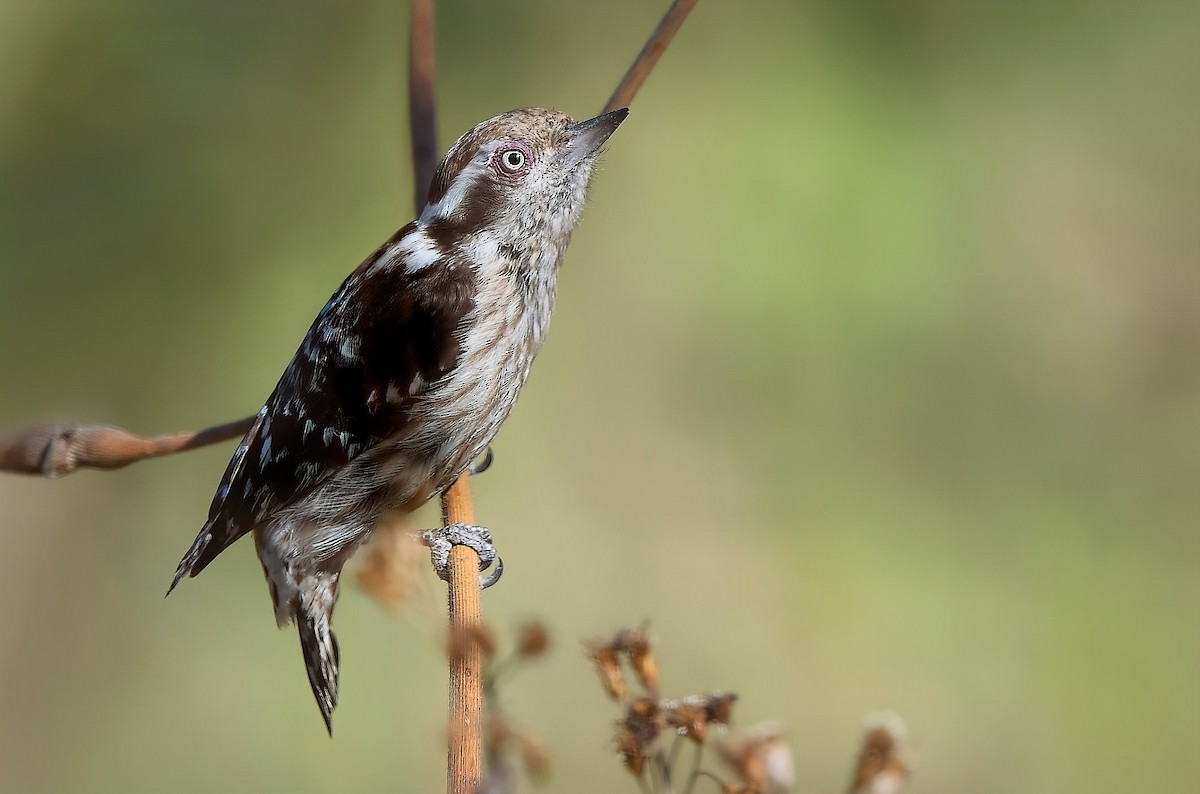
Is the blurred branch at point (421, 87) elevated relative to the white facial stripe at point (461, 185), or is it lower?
elevated

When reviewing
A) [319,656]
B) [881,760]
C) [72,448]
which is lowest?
[881,760]

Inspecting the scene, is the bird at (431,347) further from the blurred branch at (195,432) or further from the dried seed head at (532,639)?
the dried seed head at (532,639)

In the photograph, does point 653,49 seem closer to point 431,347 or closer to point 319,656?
point 431,347

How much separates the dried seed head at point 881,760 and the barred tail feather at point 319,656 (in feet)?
6.10

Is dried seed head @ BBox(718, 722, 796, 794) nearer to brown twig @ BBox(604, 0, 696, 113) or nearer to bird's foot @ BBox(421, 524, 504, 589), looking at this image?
bird's foot @ BBox(421, 524, 504, 589)

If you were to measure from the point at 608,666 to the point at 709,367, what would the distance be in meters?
3.54

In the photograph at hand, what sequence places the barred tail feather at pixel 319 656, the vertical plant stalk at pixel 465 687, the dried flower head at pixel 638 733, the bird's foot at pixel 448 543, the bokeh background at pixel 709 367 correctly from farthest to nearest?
the bokeh background at pixel 709 367
the barred tail feather at pixel 319 656
the bird's foot at pixel 448 543
the dried flower head at pixel 638 733
the vertical plant stalk at pixel 465 687

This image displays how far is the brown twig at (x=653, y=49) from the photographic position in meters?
2.25

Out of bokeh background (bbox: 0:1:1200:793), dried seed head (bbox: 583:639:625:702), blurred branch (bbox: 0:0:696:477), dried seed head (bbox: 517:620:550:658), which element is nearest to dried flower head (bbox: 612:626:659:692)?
dried seed head (bbox: 583:639:625:702)

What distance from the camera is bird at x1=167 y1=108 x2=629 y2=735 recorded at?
102 inches

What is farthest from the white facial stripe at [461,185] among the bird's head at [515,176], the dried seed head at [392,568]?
the dried seed head at [392,568]

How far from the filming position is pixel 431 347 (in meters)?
2.59

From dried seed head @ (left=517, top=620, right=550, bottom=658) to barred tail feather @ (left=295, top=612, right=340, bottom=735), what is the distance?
1.89m

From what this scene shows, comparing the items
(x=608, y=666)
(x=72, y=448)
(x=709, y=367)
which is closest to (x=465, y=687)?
(x=608, y=666)
